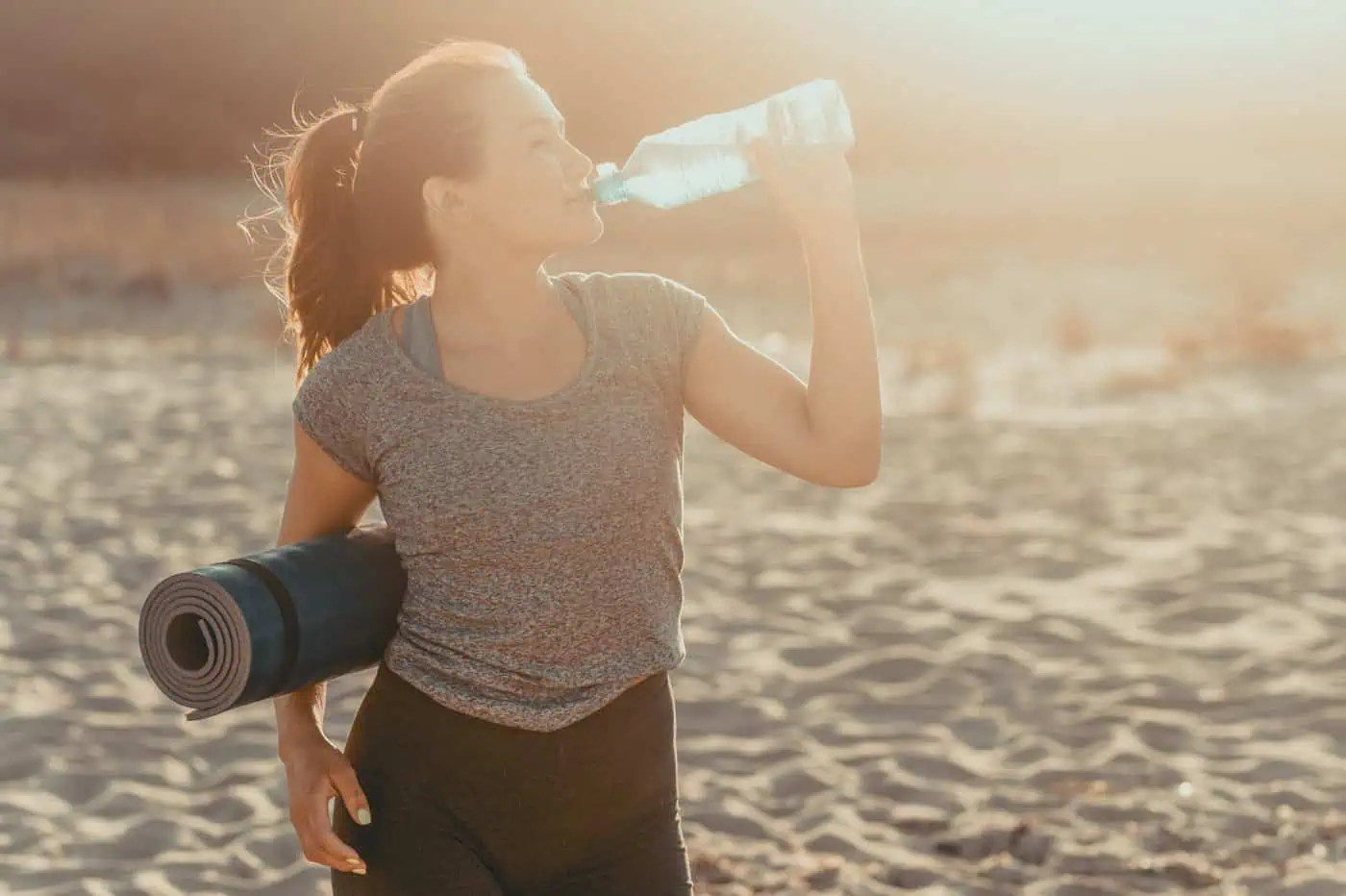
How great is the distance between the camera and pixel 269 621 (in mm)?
2289

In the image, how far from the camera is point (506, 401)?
2434 mm

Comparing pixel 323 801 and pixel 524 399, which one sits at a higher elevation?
pixel 524 399

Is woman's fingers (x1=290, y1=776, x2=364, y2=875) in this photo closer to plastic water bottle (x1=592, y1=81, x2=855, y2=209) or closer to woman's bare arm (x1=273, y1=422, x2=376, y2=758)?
woman's bare arm (x1=273, y1=422, x2=376, y2=758)

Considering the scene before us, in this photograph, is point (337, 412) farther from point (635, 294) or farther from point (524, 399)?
point (635, 294)

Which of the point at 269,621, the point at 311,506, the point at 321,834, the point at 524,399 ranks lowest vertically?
the point at 321,834

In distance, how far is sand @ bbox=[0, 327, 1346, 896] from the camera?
15.9ft

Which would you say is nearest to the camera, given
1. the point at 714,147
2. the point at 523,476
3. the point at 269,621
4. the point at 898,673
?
the point at 269,621

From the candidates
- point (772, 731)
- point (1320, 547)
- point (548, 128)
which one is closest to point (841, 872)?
point (772, 731)

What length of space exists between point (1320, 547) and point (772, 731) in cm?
342

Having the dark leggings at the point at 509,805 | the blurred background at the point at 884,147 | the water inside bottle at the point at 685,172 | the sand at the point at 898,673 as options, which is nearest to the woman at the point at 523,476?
the dark leggings at the point at 509,805

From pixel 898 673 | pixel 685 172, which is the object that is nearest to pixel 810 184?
pixel 685 172

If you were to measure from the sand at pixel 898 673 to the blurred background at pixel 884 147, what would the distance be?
351 centimetres

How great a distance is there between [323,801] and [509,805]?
0.81 ft

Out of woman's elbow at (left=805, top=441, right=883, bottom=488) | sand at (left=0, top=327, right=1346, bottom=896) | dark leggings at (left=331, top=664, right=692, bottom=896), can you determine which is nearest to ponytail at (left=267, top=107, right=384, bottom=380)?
dark leggings at (left=331, top=664, right=692, bottom=896)
